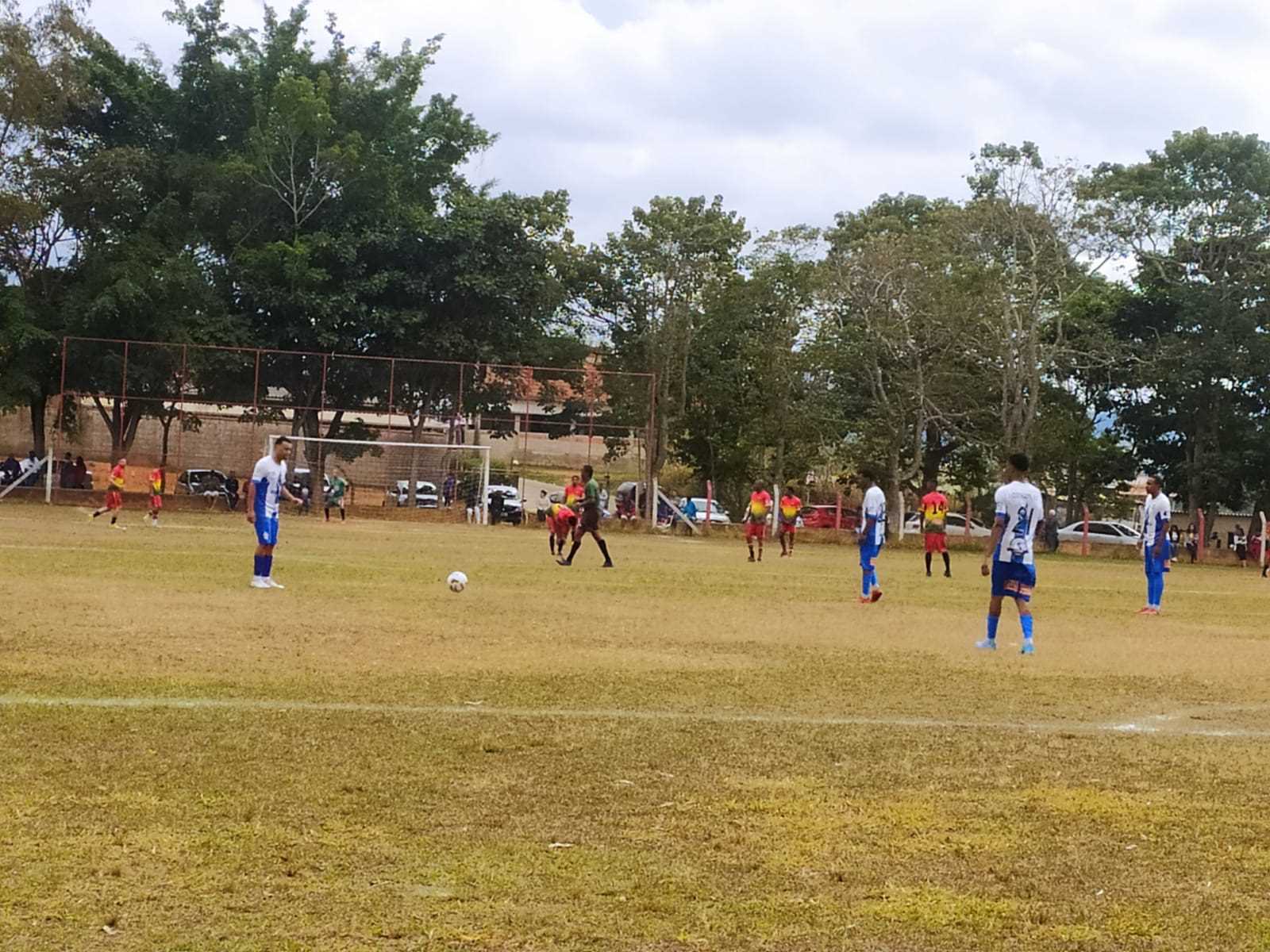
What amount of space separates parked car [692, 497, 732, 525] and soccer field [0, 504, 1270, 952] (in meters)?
36.6

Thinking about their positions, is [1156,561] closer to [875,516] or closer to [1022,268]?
[875,516]

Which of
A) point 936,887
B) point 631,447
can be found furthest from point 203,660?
point 631,447

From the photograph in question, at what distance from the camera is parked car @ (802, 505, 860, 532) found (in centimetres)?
5341

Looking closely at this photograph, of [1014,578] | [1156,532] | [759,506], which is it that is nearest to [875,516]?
[1156,532]

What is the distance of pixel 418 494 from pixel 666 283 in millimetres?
13948

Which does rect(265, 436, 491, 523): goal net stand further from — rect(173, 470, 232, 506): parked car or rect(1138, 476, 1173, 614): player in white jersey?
rect(1138, 476, 1173, 614): player in white jersey

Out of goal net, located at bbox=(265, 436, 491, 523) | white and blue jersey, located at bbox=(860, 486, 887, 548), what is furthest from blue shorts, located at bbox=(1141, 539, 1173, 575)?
goal net, located at bbox=(265, 436, 491, 523)

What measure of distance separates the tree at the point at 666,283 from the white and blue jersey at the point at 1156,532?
115 ft

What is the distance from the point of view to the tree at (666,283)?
55750 mm

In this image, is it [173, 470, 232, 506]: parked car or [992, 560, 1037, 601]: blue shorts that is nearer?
[992, 560, 1037, 601]: blue shorts

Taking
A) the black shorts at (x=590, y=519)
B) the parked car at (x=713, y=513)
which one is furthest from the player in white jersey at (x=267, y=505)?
the parked car at (x=713, y=513)

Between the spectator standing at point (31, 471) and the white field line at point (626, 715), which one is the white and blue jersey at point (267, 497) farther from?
the spectator standing at point (31, 471)

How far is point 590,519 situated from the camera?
26.1m

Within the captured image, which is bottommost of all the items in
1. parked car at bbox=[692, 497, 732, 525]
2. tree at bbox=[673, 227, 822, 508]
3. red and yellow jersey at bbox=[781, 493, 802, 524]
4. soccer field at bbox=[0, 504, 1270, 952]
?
soccer field at bbox=[0, 504, 1270, 952]
